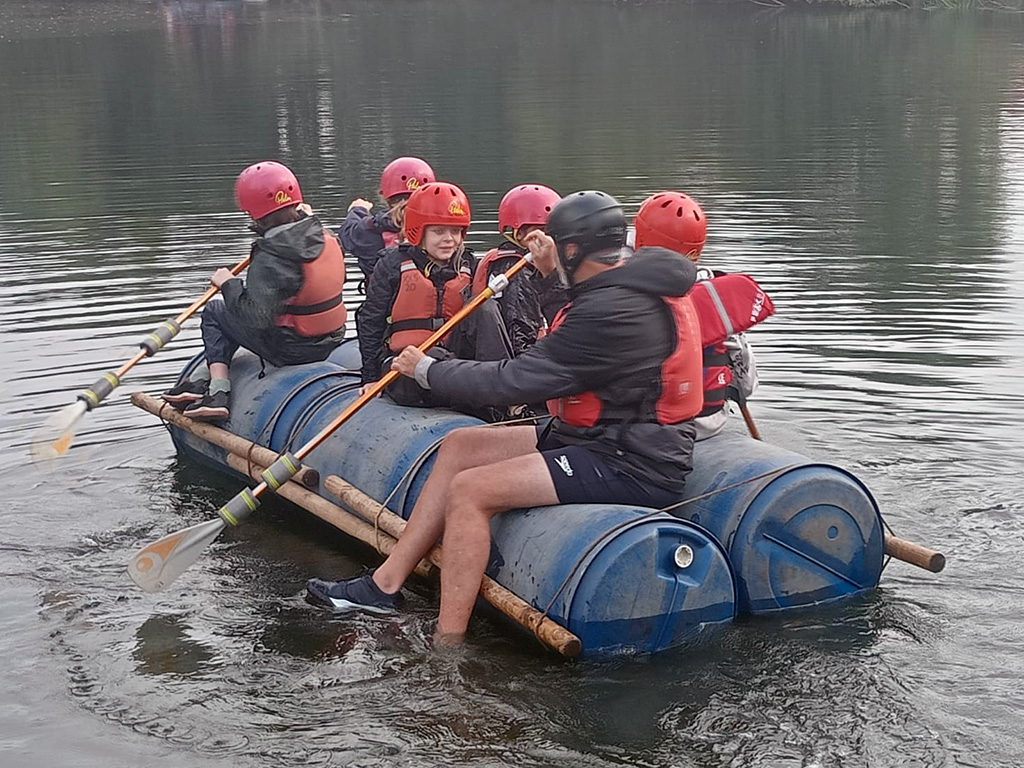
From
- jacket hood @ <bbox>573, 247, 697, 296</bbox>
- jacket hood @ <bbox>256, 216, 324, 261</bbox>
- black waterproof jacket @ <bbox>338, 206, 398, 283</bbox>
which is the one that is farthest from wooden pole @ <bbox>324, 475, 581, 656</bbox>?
black waterproof jacket @ <bbox>338, 206, 398, 283</bbox>

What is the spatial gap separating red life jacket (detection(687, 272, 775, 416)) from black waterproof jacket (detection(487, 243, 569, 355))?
4.24ft

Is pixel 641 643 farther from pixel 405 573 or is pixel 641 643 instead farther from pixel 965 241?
pixel 965 241

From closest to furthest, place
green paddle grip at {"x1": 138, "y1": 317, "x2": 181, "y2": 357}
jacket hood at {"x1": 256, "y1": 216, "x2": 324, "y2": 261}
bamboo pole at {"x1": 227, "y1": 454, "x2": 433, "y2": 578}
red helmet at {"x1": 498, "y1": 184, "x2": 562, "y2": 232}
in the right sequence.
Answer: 1. bamboo pole at {"x1": 227, "y1": 454, "x2": 433, "y2": 578}
2. red helmet at {"x1": 498, "y1": 184, "x2": 562, "y2": 232}
3. jacket hood at {"x1": 256, "y1": 216, "x2": 324, "y2": 261}
4. green paddle grip at {"x1": 138, "y1": 317, "x2": 181, "y2": 357}

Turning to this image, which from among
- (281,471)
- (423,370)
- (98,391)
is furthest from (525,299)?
(98,391)

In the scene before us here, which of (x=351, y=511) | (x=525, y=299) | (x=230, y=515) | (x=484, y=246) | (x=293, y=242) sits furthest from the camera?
(x=484, y=246)

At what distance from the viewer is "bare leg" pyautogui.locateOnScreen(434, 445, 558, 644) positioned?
613 cm

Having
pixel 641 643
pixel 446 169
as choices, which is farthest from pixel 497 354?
pixel 446 169

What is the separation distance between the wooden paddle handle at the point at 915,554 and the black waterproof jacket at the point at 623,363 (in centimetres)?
108

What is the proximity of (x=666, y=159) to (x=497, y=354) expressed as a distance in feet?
47.0

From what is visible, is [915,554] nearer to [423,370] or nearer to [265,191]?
[423,370]

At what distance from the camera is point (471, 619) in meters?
6.53

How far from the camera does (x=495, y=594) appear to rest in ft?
20.2

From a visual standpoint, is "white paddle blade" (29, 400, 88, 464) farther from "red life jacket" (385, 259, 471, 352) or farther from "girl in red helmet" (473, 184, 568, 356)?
"girl in red helmet" (473, 184, 568, 356)

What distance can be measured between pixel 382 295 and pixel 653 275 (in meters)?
2.14
